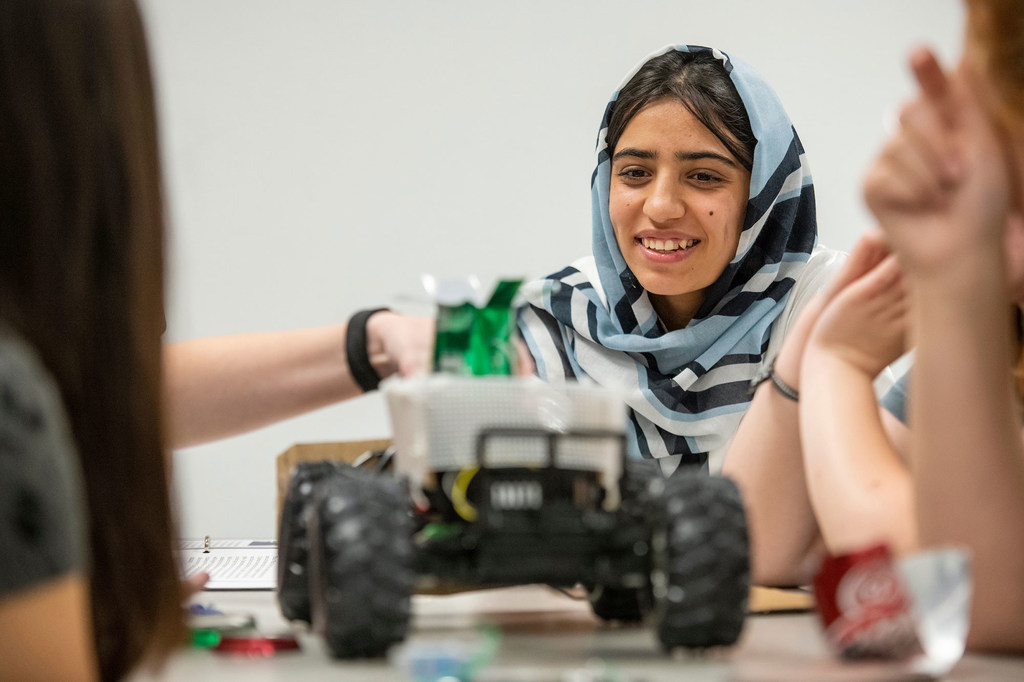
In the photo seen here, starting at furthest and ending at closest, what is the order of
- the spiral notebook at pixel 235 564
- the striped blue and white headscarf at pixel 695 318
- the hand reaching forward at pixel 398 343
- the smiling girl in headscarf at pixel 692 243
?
the smiling girl in headscarf at pixel 692 243
the striped blue and white headscarf at pixel 695 318
the spiral notebook at pixel 235 564
the hand reaching forward at pixel 398 343

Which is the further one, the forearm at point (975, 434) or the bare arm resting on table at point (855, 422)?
the bare arm resting on table at point (855, 422)


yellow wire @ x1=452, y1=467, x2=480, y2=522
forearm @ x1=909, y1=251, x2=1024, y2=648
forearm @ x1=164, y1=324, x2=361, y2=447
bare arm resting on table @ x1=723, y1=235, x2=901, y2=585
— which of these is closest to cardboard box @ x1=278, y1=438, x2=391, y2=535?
forearm @ x1=164, y1=324, x2=361, y2=447

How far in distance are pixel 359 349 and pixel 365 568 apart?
16.5 inches

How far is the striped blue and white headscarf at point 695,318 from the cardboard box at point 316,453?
0.51 m

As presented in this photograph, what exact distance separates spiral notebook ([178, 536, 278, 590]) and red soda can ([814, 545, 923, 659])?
21.1 inches

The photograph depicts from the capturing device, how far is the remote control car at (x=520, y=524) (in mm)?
588

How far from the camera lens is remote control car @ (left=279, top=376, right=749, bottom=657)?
588mm

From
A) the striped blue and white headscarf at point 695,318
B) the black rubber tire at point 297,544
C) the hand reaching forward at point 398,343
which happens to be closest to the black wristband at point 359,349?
the hand reaching forward at point 398,343

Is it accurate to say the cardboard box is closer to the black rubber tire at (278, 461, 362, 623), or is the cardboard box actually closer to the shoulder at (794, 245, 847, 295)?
the black rubber tire at (278, 461, 362, 623)

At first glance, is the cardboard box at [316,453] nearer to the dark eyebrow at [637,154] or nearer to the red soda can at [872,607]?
the red soda can at [872,607]

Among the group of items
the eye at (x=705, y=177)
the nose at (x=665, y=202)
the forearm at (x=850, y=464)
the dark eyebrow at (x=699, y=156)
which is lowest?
the forearm at (x=850, y=464)

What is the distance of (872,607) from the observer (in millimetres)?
562

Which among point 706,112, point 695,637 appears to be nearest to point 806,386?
point 695,637

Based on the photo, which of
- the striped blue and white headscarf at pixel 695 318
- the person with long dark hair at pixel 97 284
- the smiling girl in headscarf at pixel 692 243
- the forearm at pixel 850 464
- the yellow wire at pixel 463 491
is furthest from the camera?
the smiling girl in headscarf at pixel 692 243
